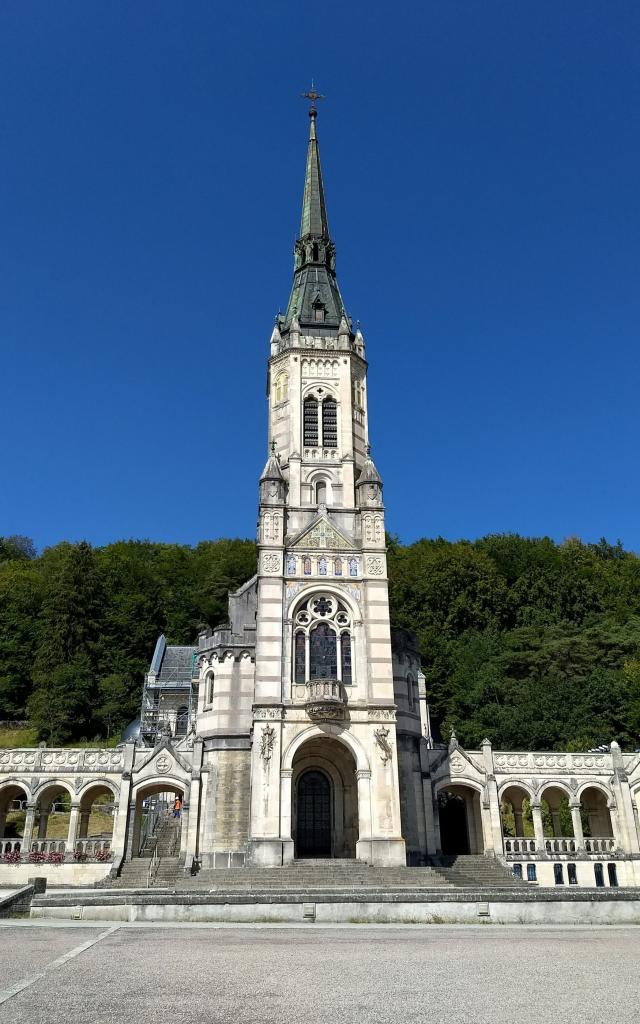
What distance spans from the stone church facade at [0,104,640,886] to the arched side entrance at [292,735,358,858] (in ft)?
0.22

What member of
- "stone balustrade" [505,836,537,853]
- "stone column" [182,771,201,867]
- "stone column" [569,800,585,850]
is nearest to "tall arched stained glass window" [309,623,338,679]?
"stone column" [182,771,201,867]

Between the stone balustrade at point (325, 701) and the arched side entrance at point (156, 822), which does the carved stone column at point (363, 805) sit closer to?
the stone balustrade at point (325, 701)

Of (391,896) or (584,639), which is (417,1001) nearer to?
(391,896)

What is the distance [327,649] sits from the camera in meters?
36.3

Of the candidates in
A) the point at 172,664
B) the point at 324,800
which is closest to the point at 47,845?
the point at 324,800

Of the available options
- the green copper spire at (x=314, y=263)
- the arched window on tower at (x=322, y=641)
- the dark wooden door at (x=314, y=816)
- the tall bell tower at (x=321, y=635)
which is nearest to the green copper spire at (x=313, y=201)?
the green copper spire at (x=314, y=263)

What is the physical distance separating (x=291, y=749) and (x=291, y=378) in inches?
842

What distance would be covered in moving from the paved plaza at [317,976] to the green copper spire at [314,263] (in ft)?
125

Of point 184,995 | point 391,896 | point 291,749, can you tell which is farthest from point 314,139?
point 184,995

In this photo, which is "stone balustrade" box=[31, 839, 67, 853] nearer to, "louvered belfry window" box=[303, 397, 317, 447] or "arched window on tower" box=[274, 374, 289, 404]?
"louvered belfry window" box=[303, 397, 317, 447]

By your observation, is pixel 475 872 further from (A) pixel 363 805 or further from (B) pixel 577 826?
(B) pixel 577 826

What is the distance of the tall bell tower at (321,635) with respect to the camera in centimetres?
3334

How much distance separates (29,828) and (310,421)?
25.6 metres

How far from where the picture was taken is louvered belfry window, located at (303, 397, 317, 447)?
4384cm
